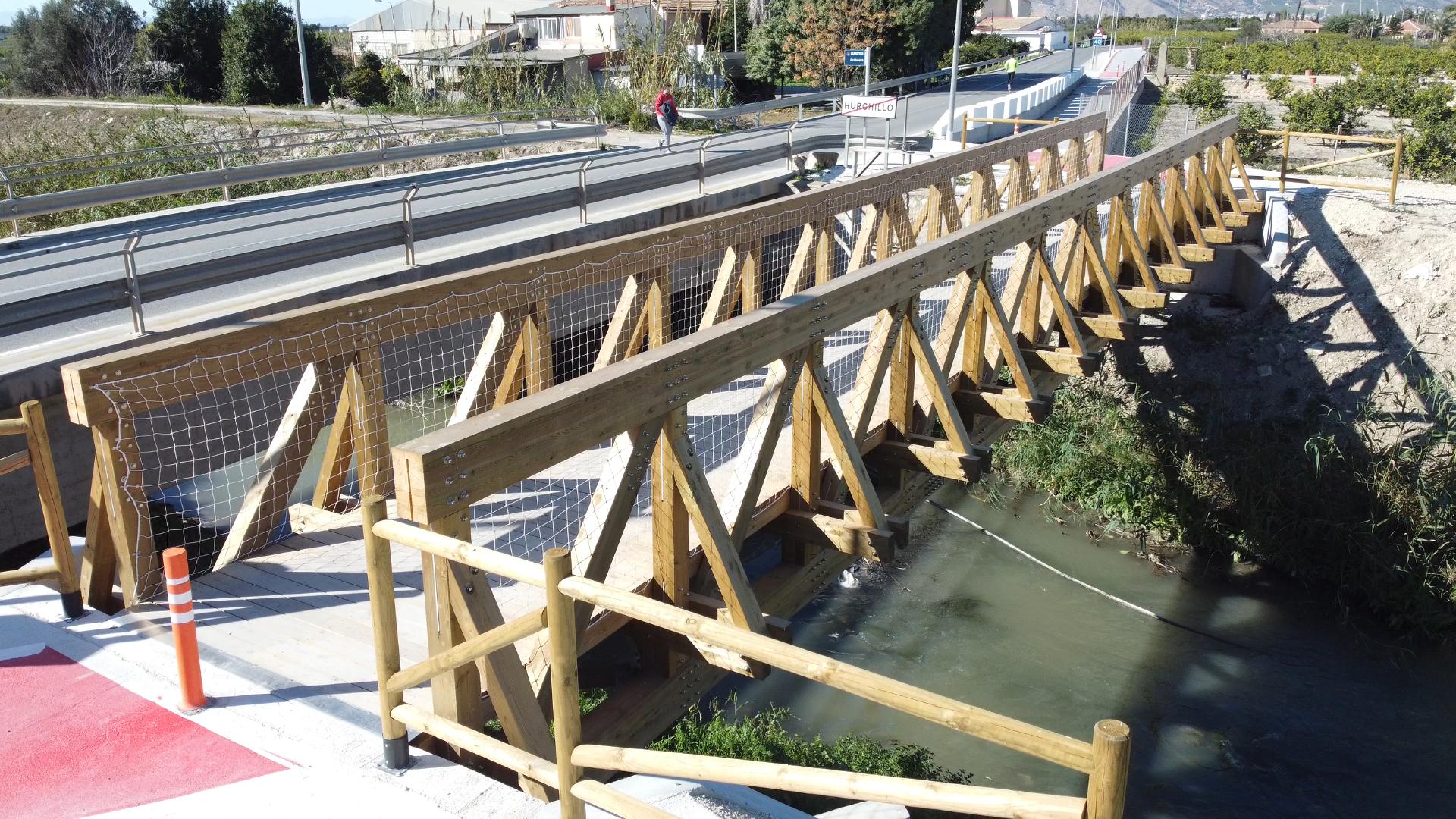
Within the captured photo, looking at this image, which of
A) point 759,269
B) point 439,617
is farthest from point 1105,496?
point 439,617

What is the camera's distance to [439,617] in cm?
395

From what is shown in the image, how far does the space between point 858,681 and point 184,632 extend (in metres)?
3.02

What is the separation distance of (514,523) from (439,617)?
2.37 meters

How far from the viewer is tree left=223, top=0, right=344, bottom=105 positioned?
39.8 metres

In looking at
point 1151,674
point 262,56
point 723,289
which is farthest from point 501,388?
point 262,56

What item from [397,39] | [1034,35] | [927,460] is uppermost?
[1034,35]

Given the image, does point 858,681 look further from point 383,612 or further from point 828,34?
point 828,34

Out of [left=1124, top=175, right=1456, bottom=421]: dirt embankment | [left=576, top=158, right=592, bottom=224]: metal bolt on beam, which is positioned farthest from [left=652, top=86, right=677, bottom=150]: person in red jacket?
[left=1124, top=175, right=1456, bottom=421]: dirt embankment

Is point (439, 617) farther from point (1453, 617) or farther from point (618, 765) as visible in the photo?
point (1453, 617)

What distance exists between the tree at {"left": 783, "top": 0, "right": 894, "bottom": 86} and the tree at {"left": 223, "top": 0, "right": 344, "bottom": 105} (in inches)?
632

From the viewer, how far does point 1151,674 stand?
12.0 metres

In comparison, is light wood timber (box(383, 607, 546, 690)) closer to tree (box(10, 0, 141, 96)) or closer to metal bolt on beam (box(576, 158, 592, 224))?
metal bolt on beam (box(576, 158, 592, 224))

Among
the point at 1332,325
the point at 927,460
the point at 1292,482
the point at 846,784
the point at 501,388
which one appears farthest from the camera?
the point at 1332,325

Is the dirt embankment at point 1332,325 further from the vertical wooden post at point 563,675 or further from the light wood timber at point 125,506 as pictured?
the vertical wooden post at point 563,675
